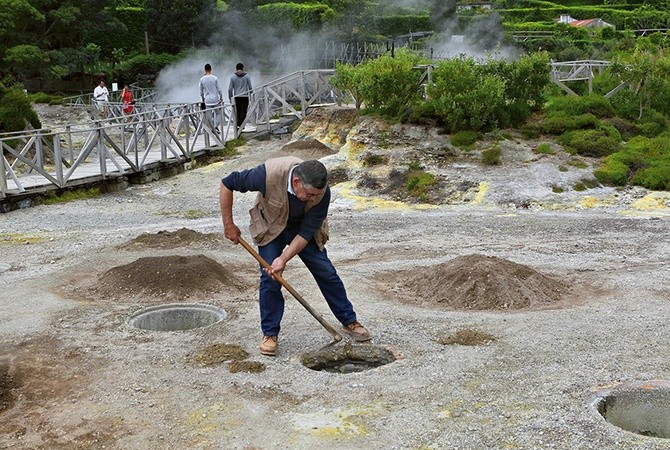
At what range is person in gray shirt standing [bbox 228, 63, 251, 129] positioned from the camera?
19.7 meters

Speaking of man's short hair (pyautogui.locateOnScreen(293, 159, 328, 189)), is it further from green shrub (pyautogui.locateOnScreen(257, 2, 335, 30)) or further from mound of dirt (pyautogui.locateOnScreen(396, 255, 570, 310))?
green shrub (pyautogui.locateOnScreen(257, 2, 335, 30))

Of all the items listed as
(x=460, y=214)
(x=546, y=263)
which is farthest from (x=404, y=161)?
(x=546, y=263)

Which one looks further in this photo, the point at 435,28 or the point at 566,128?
the point at 435,28

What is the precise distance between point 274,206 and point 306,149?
37.5 ft

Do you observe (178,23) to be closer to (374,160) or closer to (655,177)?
(374,160)

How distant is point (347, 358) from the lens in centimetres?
614

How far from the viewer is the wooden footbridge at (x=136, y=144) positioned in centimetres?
1439

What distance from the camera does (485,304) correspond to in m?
7.30

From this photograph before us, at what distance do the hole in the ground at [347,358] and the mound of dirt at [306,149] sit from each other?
34.5ft

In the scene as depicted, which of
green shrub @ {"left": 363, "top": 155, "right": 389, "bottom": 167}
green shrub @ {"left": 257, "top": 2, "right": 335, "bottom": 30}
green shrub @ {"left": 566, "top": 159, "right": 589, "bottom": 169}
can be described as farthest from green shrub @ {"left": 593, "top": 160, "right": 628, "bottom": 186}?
green shrub @ {"left": 257, "top": 2, "right": 335, "bottom": 30}

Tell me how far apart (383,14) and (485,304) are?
38635 millimetres

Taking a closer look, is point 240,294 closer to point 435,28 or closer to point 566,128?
point 566,128

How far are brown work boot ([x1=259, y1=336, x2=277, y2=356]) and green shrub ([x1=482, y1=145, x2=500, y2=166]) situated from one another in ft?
29.7

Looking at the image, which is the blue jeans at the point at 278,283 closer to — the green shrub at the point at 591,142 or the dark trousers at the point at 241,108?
the green shrub at the point at 591,142
